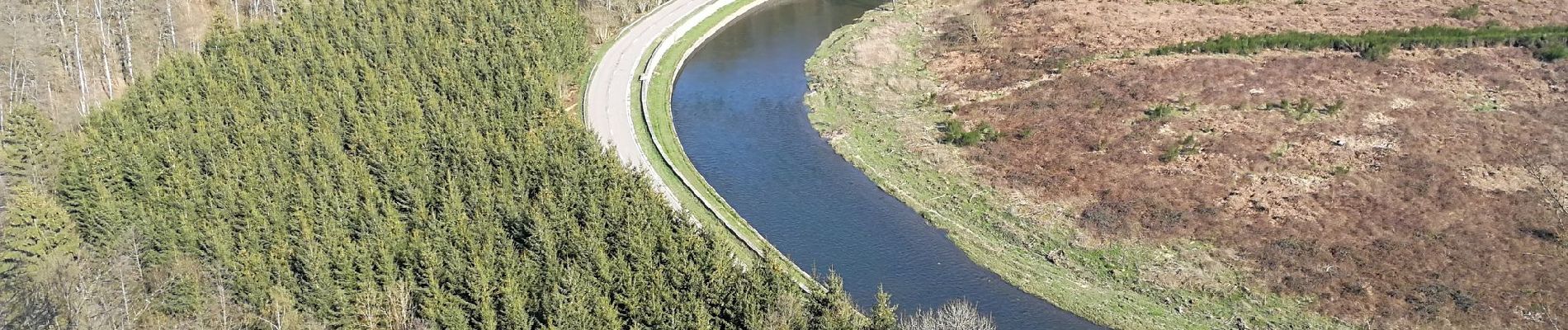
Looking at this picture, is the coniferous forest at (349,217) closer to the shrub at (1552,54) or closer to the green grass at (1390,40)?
the green grass at (1390,40)

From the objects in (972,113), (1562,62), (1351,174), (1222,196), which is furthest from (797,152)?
(1562,62)

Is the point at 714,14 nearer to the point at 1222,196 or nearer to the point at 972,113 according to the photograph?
the point at 972,113

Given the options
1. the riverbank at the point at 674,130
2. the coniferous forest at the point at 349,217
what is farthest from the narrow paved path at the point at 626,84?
the coniferous forest at the point at 349,217

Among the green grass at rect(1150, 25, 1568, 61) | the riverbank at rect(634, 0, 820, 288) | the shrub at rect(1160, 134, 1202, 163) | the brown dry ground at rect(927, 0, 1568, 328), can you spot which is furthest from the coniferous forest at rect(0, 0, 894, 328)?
the green grass at rect(1150, 25, 1568, 61)

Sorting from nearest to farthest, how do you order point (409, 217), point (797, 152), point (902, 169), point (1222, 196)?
point (409, 217) < point (1222, 196) < point (902, 169) < point (797, 152)

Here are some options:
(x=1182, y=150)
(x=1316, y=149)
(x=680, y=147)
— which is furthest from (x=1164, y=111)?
(x=680, y=147)

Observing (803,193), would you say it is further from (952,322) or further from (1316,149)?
(1316,149)
